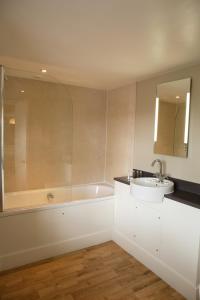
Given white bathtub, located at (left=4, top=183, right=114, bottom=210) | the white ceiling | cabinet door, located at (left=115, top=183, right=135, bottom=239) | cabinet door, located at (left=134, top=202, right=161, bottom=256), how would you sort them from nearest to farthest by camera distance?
the white ceiling, cabinet door, located at (left=134, top=202, right=161, bottom=256), cabinet door, located at (left=115, top=183, right=135, bottom=239), white bathtub, located at (left=4, top=183, right=114, bottom=210)

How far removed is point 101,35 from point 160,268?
7.66 ft

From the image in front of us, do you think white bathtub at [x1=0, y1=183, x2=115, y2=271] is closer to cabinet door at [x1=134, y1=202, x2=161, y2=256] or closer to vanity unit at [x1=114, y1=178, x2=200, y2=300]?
vanity unit at [x1=114, y1=178, x2=200, y2=300]

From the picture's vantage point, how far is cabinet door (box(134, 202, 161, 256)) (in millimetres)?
2314

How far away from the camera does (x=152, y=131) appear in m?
2.80

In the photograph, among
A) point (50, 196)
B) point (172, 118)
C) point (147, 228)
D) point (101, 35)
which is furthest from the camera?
point (50, 196)

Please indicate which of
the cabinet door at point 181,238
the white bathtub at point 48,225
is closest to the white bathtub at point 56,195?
the white bathtub at point 48,225

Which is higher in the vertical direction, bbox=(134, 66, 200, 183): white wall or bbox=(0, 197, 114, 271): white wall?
bbox=(134, 66, 200, 183): white wall

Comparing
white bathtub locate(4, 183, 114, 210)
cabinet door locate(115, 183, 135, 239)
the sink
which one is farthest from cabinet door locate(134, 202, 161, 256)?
white bathtub locate(4, 183, 114, 210)

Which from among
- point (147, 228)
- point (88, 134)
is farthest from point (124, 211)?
point (88, 134)

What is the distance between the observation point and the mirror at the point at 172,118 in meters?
2.37

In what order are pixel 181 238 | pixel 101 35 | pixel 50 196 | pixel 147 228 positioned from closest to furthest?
pixel 101 35 → pixel 181 238 → pixel 147 228 → pixel 50 196

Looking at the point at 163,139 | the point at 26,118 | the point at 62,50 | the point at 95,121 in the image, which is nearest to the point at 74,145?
the point at 95,121

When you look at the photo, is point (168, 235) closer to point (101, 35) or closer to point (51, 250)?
point (51, 250)

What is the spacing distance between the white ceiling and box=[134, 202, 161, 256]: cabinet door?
1628 millimetres
